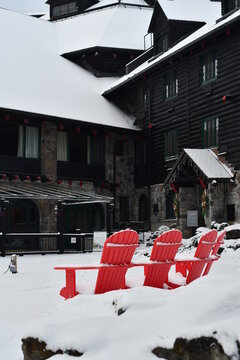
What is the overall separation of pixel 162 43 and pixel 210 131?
23.5ft

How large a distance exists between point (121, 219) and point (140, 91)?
652 centimetres

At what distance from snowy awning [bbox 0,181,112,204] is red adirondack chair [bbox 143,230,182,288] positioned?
13578 mm

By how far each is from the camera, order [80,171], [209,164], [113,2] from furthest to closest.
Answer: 1. [113,2]
2. [80,171]
3. [209,164]

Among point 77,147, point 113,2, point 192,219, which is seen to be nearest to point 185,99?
point 192,219

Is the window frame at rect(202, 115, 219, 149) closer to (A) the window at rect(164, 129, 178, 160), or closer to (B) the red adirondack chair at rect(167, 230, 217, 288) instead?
(A) the window at rect(164, 129, 178, 160)

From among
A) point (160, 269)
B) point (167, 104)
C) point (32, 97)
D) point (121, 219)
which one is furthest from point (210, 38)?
point (160, 269)

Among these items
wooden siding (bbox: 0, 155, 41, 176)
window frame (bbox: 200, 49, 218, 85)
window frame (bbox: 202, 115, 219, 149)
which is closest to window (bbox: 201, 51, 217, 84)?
window frame (bbox: 200, 49, 218, 85)

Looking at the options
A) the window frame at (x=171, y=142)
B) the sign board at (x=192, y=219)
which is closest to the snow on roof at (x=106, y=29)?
the window frame at (x=171, y=142)

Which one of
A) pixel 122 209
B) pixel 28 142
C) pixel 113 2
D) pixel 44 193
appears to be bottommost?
pixel 122 209

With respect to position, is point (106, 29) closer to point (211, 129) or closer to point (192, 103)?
point (192, 103)

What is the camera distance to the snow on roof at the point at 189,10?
26.1 metres

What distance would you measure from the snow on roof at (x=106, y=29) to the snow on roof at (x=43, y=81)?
Result: 3.68 ft

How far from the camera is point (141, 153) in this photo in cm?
2745

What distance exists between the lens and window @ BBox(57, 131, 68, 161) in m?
25.8
